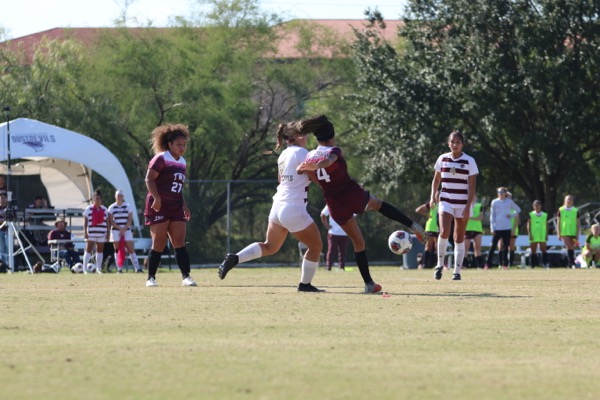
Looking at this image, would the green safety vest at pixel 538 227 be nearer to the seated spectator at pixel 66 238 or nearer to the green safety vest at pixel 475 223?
the green safety vest at pixel 475 223

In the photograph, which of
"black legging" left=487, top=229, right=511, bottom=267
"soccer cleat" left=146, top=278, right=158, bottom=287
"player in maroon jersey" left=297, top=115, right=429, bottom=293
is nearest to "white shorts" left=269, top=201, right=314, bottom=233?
"player in maroon jersey" left=297, top=115, right=429, bottom=293

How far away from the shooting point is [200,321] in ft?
33.2

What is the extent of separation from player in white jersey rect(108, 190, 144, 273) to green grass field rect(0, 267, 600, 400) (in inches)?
547

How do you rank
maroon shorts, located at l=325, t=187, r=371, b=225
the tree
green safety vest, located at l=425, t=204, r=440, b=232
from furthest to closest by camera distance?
1. the tree
2. green safety vest, located at l=425, t=204, r=440, b=232
3. maroon shorts, located at l=325, t=187, r=371, b=225

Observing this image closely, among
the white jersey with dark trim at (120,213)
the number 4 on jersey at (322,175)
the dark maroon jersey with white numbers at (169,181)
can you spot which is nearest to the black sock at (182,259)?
the dark maroon jersey with white numbers at (169,181)

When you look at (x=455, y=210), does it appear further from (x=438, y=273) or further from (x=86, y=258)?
(x=86, y=258)

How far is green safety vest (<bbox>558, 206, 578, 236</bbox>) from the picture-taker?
30.4 meters

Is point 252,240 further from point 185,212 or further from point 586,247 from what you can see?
point 185,212

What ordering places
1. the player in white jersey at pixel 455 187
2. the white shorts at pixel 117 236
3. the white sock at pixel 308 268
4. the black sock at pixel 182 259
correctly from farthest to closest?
the white shorts at pixel 117 236 → the player in white jersey at pixel 455 187 → the black sock at pixel 182 259 → the white sock at pixel 308 268

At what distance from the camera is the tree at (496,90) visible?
3881 centimetres

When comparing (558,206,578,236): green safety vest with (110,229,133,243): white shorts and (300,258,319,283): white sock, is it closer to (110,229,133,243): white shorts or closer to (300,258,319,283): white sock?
(110,229,133,243): white shorts

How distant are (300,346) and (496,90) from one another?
32.1 m

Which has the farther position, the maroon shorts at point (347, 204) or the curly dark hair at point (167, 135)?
the curly dark hair at point (167, 135)

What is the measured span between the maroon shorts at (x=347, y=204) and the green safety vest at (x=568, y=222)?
17533mm
